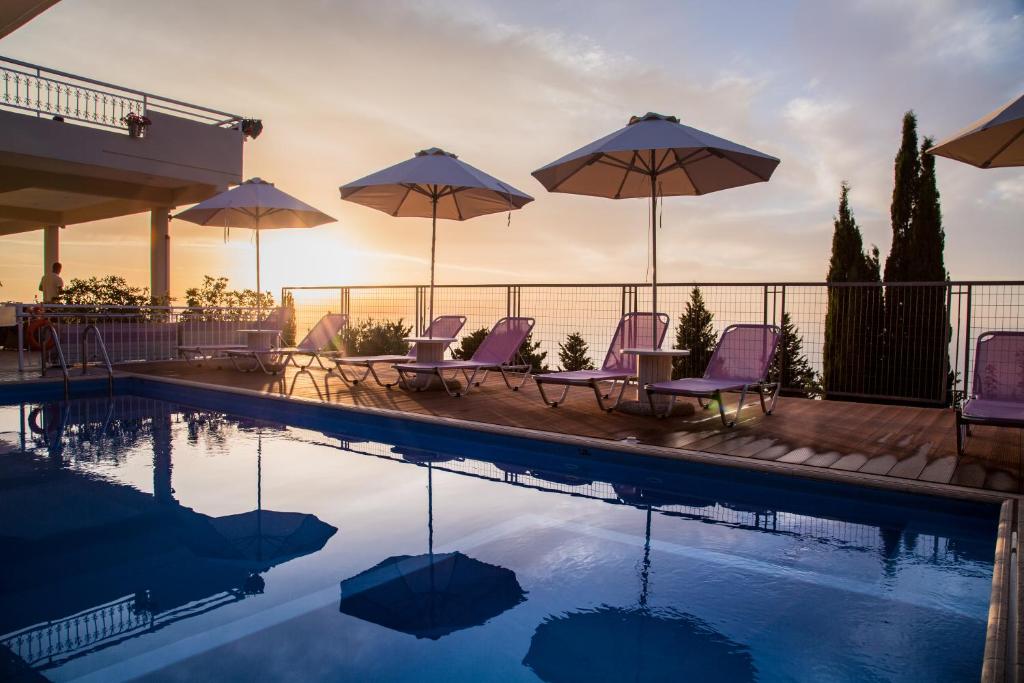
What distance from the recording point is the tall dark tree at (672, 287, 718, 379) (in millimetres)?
9033

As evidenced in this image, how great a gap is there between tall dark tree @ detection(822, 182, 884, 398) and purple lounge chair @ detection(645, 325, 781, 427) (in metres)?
1.29

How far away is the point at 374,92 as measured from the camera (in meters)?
8.95

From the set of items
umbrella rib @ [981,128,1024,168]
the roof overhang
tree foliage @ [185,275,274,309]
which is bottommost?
tree foliage @ [185,275,274,309]

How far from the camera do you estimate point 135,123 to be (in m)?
13.0

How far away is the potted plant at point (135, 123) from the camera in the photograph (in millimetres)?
13016

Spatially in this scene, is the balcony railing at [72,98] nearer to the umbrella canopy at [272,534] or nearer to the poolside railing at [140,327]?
the poolside railing at [140,327]

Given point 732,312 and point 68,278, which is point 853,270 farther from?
point 68,278

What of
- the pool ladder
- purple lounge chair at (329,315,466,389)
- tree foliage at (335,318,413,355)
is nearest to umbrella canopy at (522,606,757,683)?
purple lounge chair at (329,315,466,389)

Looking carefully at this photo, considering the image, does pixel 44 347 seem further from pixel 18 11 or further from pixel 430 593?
pixel 430 593

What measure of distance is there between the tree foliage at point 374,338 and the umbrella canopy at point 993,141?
333 inches

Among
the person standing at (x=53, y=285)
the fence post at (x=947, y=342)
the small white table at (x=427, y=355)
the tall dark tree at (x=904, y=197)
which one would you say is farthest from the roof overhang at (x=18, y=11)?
the tall dark tree at (x=904, y=197)

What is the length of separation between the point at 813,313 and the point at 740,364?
7.08 feet

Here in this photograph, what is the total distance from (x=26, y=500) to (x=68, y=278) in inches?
545

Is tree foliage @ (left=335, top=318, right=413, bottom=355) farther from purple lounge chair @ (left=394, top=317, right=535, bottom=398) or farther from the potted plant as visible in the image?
the potted plant
